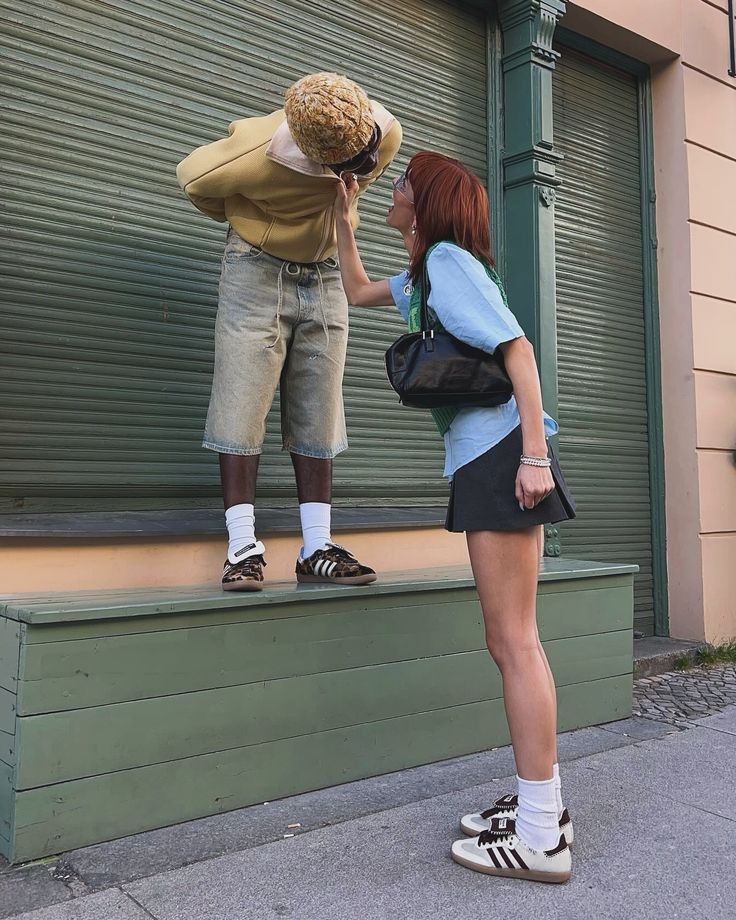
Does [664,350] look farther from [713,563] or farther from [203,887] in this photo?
[203,887]

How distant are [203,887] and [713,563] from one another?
4668 mm

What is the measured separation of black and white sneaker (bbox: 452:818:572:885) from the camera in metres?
2.22

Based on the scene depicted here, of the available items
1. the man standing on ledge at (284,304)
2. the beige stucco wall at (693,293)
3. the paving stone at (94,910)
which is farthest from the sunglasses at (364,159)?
the beige stucco wall at (693,293)

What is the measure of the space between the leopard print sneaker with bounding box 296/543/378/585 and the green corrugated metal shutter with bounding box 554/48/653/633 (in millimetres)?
2740

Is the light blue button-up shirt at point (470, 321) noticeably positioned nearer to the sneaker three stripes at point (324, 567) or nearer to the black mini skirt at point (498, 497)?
the black mini skirt at point (498, 497)

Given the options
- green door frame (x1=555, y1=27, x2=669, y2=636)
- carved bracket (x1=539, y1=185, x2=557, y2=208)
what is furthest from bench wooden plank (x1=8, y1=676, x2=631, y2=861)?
carved bracket (x1=539, y1=185, x2=557, y2=208)

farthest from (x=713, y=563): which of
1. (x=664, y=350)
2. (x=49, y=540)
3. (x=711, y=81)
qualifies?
(x=49, y=540)

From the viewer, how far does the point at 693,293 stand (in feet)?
19.5

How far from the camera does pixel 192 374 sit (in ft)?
12.0

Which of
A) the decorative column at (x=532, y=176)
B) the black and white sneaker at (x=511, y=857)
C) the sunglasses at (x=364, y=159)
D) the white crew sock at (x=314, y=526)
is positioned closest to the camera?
the black and white sneaker at (x=511, y=857)

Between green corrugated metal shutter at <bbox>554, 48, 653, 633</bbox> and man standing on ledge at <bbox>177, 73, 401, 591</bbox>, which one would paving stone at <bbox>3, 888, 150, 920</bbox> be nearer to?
man standing on ledge at <bbox>177, 73, 401, 591</bbox>

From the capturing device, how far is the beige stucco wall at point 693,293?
5.82 meters

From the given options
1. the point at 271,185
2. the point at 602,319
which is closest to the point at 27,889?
the point at 271,185

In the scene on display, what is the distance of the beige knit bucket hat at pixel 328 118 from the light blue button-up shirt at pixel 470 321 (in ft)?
1.82
